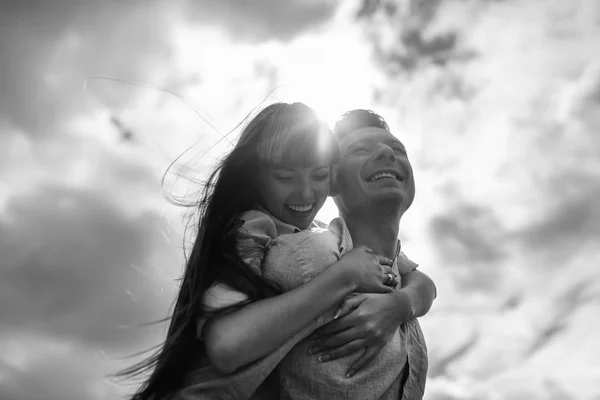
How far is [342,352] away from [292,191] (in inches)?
34.5

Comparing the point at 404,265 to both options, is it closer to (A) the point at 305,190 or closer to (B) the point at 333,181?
(B) the point at 333,181

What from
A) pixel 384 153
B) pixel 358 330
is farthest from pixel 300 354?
pixel 384 153

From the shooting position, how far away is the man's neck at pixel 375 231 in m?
3.33

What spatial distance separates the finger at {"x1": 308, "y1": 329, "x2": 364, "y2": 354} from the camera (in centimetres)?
263

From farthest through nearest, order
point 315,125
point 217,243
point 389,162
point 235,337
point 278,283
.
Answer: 1. point 389,162
2. point 315,125
3. point 217,243
4. point 278,283
5. point 235,337

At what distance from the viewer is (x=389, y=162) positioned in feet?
11.2

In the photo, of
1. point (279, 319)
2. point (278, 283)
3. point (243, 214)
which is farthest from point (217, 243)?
point (279, 319)

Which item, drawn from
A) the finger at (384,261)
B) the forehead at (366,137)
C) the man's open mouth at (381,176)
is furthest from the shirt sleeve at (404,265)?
the forehead at (366,137)

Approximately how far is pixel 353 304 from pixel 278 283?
1.19ft

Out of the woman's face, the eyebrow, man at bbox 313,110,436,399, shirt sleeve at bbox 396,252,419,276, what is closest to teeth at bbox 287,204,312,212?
the woman's face

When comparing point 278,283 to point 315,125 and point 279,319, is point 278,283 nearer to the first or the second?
point 279,319

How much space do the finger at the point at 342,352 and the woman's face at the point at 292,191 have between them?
0.74 metres

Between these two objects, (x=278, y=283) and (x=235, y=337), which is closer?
(x=235, y=337)

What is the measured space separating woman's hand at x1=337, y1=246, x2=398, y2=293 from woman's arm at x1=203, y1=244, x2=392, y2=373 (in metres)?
0.04
